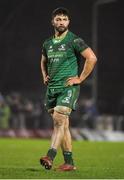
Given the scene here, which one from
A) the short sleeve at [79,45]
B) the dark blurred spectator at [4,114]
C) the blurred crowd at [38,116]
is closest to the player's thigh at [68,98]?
the short sleeve at [79,45]

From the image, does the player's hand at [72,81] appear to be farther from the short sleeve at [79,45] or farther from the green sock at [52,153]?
the green sock at [52,153]

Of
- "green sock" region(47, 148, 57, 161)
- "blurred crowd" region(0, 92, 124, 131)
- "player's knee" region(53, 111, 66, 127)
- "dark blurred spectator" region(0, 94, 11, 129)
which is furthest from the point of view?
"blurred crowd" region(0, 92, 124, 131)

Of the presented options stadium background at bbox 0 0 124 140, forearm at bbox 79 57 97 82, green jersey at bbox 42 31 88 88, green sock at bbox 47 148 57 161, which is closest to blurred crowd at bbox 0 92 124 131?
stadium background at bbox 0 0 124 140

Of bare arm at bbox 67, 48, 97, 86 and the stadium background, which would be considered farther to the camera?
the stadium background

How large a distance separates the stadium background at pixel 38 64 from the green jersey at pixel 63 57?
17.9 meters

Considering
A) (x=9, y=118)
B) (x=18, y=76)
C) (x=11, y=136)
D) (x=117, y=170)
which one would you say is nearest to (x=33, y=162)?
(x=117, y=170)

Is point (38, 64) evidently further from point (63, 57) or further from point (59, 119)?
point (59, 119)

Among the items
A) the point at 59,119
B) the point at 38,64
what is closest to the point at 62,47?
the point at 59,119

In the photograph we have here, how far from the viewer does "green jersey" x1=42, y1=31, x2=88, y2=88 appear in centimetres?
1108

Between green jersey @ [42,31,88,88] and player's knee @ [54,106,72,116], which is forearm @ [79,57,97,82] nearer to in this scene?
green jersey @ [42,31,88,88]

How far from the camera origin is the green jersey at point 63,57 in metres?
11.1

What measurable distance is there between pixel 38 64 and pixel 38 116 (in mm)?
2754

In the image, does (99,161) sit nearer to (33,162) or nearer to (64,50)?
(33,162)

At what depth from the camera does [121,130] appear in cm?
2958
